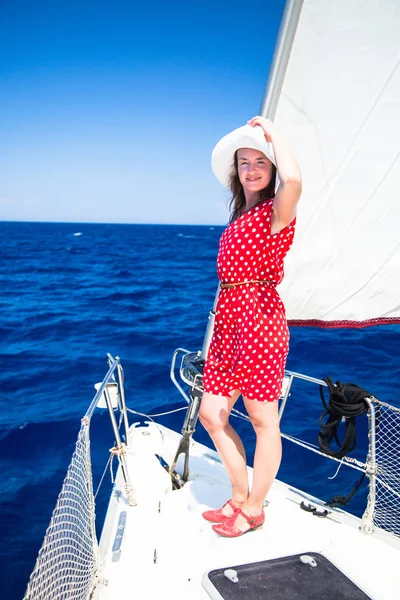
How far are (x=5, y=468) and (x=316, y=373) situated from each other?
507 cm

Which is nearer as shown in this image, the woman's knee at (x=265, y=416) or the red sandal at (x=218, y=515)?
the woman's knee at (x=265, y=416)

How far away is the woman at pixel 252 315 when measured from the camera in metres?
2.18

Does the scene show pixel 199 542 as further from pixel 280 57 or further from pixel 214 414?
pixel 280 57

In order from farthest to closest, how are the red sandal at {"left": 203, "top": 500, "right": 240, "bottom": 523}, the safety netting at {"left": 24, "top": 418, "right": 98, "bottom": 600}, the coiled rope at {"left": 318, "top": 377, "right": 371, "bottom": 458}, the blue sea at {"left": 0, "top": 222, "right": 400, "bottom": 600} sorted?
the blue sea at {"left": 0, "top": 222, "right": 400, "bottom": 600} < the coiled rope at {"left": 318, "top": 377, "right": 371, "bottom": 458} < the red sandal at {"left": 203, "top": 500, "right": 240, "bottom": 523} < the safety netting at {"left": 24, "top": 418, "right": 98, "bottom": 600}

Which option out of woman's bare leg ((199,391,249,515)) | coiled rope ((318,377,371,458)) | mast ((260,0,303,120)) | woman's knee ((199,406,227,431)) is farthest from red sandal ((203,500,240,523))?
mast ((260,0,303,120))

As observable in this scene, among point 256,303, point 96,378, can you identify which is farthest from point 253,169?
point 96,378

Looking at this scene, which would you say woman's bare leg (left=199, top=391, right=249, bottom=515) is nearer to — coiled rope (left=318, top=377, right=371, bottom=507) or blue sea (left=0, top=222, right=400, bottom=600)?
coiled rope (left=318, top=377, right=371, bottom=507)

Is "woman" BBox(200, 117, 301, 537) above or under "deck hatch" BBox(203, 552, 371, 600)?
above

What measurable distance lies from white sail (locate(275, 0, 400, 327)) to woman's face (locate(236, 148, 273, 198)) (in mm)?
232

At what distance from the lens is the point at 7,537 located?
157 inches

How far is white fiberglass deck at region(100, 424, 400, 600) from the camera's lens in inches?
82.3

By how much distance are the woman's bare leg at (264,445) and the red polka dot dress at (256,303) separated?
6cm

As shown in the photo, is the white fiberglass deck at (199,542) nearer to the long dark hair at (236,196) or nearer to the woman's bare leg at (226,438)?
the woman's bare leg at (226,438)

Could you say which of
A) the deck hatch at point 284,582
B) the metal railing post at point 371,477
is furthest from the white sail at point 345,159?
the deck hatch at point 284,582
